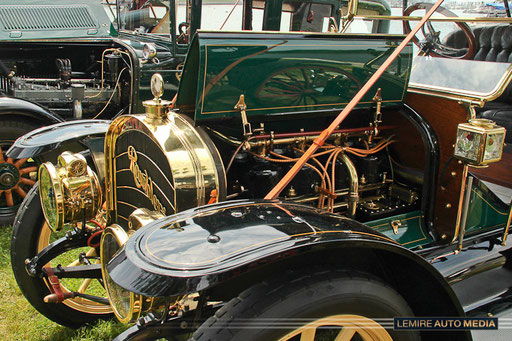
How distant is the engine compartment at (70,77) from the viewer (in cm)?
452

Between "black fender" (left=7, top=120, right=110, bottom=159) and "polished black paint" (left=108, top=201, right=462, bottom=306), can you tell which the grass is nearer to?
"black fender" (left=7, top=120, right=110, bottom=159)

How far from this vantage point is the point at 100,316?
248cm

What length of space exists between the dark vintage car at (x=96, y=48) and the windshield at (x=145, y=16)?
0.03 ft

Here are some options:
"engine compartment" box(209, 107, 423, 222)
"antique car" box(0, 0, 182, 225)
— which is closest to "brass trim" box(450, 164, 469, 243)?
"engine compartment" box(209, 107, 423, 222)

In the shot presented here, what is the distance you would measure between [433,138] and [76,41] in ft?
13.6

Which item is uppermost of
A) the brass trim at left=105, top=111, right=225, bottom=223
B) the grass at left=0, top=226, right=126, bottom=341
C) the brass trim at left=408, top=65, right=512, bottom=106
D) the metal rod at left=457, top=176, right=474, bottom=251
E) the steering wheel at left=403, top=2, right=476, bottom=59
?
the steering wheel at left=403, top=2, right=476, bottom=59

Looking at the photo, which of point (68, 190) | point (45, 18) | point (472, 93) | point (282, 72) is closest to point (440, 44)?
point (472, 93)

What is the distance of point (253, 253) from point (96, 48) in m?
4.63

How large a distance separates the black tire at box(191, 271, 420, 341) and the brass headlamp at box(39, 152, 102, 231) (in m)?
1.06

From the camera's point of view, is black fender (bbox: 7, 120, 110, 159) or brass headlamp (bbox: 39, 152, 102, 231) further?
black fender (bbox: 7, 120, 110, 159)

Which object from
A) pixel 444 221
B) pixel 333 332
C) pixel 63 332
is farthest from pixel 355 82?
pixel 63 332

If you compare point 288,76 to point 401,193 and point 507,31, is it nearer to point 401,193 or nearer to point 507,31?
point 401,193

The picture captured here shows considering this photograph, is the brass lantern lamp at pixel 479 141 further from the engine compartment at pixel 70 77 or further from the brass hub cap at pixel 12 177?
the engine compartment at pixel 70 77

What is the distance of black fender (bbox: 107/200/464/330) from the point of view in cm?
113
